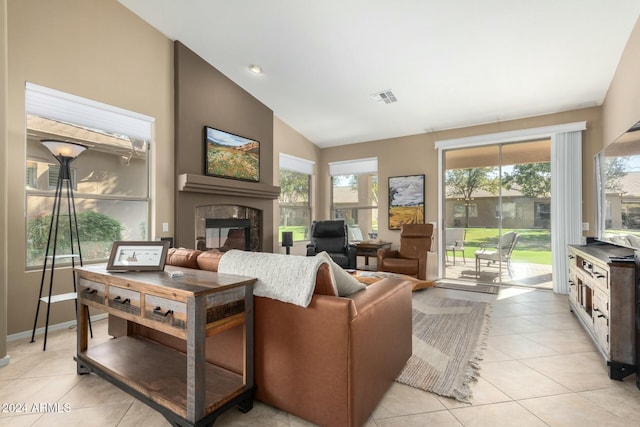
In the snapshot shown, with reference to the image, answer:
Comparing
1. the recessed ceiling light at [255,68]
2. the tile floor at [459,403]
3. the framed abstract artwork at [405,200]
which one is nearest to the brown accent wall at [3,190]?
the tile floor at [459,403]

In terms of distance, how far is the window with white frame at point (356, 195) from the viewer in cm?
658

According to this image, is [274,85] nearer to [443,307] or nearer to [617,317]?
[443,307]

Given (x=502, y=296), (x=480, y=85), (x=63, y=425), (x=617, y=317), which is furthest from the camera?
(x=502, y=296)

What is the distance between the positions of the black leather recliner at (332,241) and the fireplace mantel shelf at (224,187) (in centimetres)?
106

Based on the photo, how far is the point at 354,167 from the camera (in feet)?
22.2

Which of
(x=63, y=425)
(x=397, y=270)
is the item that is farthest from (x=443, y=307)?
(x=63, y=425)

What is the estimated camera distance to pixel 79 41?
3.31 metres

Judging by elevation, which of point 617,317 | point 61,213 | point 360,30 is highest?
point 360,30

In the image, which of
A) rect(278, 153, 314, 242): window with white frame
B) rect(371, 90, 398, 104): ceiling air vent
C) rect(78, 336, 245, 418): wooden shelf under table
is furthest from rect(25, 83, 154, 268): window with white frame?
rect(371, 90, 398, 104): ceiling air vent

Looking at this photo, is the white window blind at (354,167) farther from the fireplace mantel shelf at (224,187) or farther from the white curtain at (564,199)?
the white curtain at (564,199)

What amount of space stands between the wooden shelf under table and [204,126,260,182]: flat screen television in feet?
9.13

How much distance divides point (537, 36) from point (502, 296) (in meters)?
3.25

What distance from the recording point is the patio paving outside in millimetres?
4914

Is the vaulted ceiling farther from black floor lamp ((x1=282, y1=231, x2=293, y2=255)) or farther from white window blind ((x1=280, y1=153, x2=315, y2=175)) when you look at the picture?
black floor lamp ((x1=282, y1=231, x2=293, y2=255))
